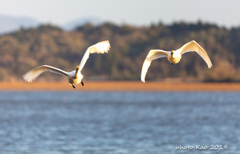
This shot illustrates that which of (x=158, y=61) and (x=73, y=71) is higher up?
(x=158, y=61)

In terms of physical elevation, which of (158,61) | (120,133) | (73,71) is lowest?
(73,71)

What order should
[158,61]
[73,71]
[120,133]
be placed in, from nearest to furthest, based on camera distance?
[73,71] → [120,133] → [158,61]

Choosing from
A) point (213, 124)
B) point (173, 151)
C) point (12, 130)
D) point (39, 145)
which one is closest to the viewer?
point (173, 151)

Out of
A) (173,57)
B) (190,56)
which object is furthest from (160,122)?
(190,56)

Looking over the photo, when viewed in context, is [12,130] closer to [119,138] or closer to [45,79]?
[119,138]

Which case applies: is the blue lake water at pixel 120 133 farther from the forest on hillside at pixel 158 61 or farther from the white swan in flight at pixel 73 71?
the forest on hillside at pixel 158 61

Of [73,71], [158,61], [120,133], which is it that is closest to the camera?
[73,71]

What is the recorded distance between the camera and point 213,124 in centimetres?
8056

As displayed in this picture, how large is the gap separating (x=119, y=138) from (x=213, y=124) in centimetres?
2271

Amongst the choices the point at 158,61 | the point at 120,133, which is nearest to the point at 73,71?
the point at 120,133

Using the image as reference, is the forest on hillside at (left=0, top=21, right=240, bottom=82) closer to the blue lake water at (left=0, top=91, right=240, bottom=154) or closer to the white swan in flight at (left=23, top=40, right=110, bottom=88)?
the blue lake water at (left=0, top=91, right=240, bottom=154)

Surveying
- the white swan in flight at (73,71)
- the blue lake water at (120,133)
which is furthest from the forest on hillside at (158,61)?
the white swan in flight at (73,71)

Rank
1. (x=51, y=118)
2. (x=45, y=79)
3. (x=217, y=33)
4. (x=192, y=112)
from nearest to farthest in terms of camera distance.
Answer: (x=51, y=118), (x=192, y=112), (x=217, y=33), (x=45, y=79)

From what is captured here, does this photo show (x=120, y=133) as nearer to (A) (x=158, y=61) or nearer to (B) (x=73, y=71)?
(B) (x=73, y=71)
